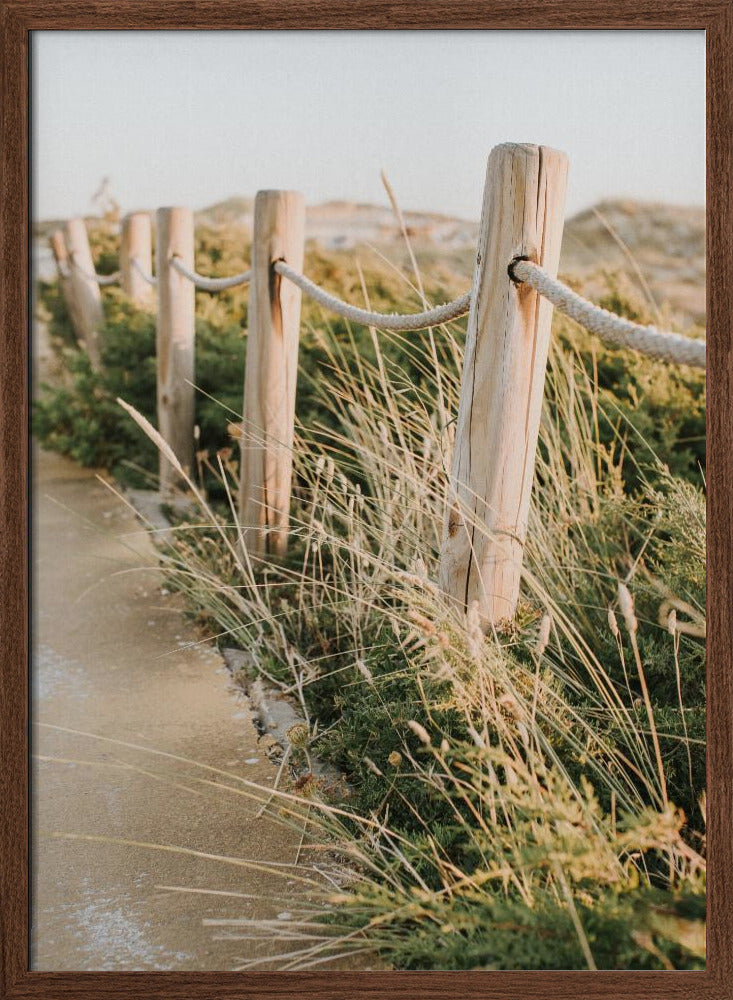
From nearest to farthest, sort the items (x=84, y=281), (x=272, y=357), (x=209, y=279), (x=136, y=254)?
(x=272, y=357), (x=209, y=279), (x=136, y=254), (x=84, y=281)

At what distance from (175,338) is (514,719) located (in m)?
2.97

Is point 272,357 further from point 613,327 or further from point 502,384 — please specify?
point 613,327

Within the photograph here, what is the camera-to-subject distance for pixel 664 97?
2434mm

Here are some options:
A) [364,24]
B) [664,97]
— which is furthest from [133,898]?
[664,97]

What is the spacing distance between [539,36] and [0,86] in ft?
3.50

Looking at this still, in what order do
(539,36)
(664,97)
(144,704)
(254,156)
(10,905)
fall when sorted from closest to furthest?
(10,905) < (539,36) < (664,97) < (144,704) < (254,156)

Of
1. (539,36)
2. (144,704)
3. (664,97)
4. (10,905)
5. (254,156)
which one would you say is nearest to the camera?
(10,905)

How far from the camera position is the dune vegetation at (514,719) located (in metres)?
1.63

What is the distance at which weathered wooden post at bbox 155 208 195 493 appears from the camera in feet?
14.5

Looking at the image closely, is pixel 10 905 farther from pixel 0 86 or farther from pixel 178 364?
pixel 178 364

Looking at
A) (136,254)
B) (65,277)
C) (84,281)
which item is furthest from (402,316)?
(65,277)

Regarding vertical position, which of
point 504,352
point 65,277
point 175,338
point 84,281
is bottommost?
point 504,352

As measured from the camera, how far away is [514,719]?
76.7 inches

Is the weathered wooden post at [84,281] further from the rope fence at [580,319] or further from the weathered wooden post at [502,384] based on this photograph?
the weathered wooden post at [502,384]
